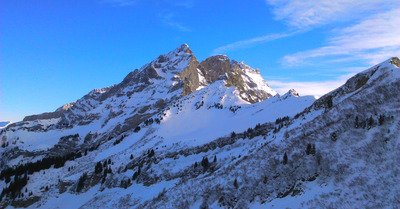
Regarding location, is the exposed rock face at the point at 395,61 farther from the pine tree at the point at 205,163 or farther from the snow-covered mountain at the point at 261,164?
the pine tree at the point at 205,163

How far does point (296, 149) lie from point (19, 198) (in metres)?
52.5

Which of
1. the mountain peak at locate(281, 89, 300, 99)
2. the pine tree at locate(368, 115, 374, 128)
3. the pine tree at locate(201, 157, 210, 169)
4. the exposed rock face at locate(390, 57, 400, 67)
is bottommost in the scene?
the pine tree at locate(201, 157, 210, 169)

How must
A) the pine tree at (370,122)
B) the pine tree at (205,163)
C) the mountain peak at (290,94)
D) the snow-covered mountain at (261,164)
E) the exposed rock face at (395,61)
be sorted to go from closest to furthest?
the snow-covered mountain at (261,164), the pine tree at (370,122), the exposed rock face at (395,61), the pine tree at (205,163), the mountain peak at (290,94)

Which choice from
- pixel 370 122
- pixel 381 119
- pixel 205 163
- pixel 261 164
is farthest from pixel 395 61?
pixel 205 163

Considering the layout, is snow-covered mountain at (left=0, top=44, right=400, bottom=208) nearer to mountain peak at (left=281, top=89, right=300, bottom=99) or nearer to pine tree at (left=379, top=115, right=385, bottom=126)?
pine tree at (left=379, top=115, right=385, bottom=126)

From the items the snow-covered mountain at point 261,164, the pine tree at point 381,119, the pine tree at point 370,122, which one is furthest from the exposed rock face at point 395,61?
the pine tree at point 370,122

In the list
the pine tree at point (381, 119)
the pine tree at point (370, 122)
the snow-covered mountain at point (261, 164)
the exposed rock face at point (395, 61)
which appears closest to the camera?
the snow-covered mountain at point (261, 164)

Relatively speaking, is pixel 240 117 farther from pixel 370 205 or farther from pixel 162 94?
pixel 162 94

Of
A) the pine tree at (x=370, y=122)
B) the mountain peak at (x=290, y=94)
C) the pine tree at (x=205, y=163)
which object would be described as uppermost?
the mountain peak at (x=290, y=94)

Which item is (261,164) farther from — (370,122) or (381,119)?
(381,119)

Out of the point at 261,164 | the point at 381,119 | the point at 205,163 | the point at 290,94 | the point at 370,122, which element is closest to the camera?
the point at 381,119

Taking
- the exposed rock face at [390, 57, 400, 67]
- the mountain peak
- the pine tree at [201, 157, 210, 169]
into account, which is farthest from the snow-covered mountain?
the mountain peak

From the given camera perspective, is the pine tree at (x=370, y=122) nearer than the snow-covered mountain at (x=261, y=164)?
No

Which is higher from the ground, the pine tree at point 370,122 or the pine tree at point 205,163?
the pine tree at point 370,122
